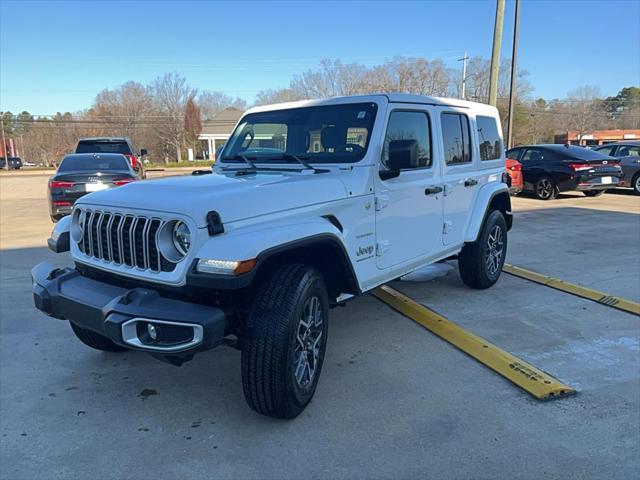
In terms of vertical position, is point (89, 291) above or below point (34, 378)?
above

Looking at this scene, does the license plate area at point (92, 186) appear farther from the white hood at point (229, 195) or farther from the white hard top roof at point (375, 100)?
the white hood at point (229, 195)

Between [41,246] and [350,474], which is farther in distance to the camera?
[41,246]

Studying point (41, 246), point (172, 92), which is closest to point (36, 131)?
point (172, 92)

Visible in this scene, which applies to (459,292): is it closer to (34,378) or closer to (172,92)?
(34,378)

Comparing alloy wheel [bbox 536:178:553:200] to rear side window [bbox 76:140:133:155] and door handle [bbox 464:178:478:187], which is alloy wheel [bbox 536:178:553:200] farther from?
rear side window [bbox 76:140:133:155]

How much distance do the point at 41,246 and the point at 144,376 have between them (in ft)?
19.4

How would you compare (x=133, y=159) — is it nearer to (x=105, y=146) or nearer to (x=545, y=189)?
(x=105, y=146)

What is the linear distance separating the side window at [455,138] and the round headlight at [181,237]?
2.92 metres

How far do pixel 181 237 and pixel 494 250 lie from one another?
4157mm

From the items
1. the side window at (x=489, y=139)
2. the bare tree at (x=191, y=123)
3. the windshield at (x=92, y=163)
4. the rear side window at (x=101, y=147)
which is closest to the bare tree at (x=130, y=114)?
the bare tree at (x=191, y=123)

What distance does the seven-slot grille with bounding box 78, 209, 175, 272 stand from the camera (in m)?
2.85

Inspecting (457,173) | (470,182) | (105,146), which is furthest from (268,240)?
(105,146)

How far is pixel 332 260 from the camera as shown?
3.49 metres

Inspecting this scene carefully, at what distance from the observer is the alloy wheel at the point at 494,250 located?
5754 mm
